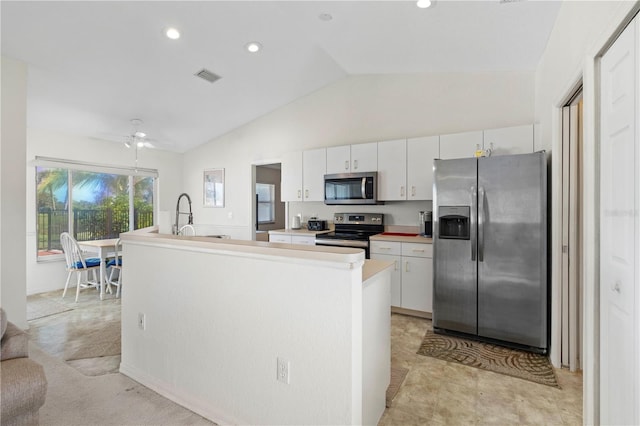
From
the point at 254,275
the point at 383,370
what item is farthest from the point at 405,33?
the point at 383,370

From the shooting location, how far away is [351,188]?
4199 millimetres

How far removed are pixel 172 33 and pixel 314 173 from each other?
2371 millimetres

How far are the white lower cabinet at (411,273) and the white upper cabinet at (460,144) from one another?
42.4 inches

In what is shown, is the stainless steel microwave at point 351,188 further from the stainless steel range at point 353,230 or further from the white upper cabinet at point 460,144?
the white upper cabinet at point 460,144

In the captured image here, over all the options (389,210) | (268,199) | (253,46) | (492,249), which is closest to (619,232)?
(492,249)

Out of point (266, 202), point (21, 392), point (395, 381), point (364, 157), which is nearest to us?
point (21, 392)

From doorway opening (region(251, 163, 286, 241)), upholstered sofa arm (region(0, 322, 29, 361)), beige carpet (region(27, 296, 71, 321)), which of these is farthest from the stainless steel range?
beige carpet (region(27, 296, 71, 321))

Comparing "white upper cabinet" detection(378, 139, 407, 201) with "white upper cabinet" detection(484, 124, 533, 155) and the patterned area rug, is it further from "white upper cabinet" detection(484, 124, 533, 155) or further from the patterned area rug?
the patterned area rug

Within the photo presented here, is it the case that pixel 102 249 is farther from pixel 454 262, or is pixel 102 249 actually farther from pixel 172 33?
pixel 454 262

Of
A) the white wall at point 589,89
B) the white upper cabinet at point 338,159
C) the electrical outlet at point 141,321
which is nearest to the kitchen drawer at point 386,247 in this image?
the white upper cabinet at point 338,159

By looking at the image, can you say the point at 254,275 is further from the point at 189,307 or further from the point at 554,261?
the point at 554,261

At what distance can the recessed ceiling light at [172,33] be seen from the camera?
3.05 metres

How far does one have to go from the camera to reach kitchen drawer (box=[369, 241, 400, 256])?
12.0 ft

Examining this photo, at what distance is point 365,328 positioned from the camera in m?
1.57
